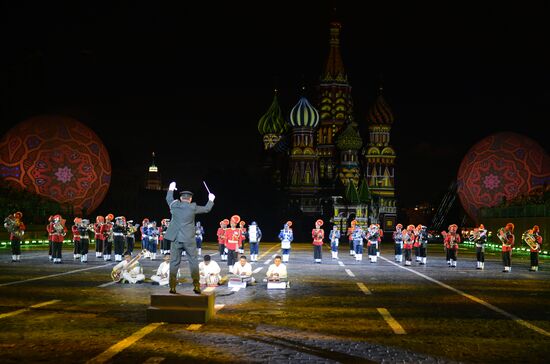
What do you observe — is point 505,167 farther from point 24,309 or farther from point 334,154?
point 334,154

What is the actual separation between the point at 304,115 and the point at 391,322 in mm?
95456

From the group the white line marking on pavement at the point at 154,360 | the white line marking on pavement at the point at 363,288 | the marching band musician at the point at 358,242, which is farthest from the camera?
the marching band musician at the point at 358,242

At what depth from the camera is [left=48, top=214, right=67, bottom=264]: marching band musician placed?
27.3 m

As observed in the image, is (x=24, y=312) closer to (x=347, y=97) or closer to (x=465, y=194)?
(x=465, y=194)

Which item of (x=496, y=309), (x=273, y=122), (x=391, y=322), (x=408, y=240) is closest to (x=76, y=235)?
(x=408, y=240)

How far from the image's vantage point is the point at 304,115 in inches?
4198

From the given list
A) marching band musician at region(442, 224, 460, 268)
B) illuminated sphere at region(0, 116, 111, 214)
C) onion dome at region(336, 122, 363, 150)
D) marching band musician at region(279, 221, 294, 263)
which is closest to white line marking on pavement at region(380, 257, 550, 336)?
marching band musician at region(442, 224, 460, 268)

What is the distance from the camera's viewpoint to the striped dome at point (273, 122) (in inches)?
4796

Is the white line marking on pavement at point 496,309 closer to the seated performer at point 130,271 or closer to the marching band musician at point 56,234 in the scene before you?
the seated performer at point 130,271

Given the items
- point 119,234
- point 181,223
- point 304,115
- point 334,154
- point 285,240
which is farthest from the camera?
point 334,154

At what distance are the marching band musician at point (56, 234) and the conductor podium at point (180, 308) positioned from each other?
16.9 metres

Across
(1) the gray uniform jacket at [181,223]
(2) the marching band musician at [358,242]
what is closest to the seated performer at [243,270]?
(1) the gray uniform jacket at [181,223]

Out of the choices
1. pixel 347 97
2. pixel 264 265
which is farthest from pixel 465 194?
pixel 347 97

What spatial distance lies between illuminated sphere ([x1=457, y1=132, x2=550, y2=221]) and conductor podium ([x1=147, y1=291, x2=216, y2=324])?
4019 centimetres
